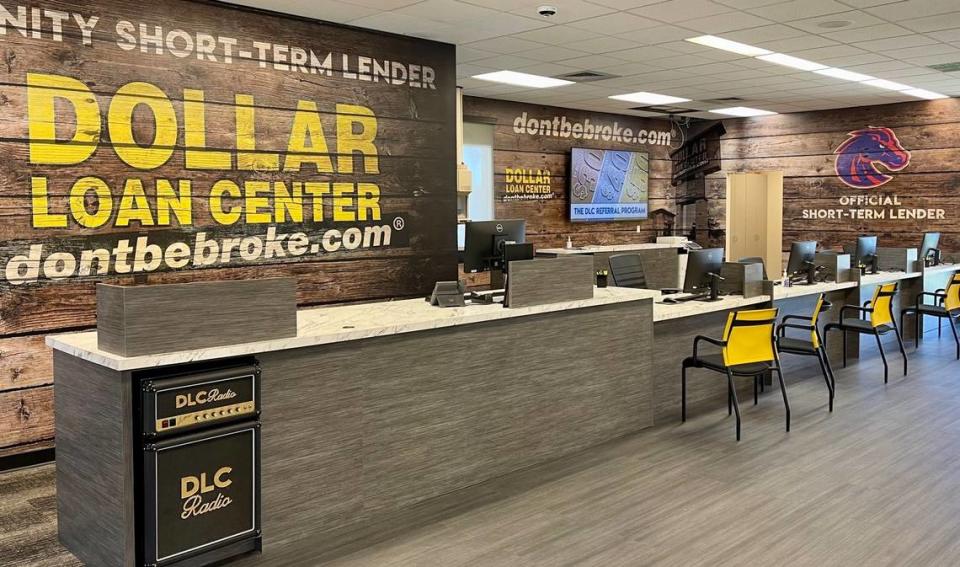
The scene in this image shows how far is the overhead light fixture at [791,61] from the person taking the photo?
7039 mm

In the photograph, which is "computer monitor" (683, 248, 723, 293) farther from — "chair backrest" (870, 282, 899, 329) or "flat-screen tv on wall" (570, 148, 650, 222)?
"flat-screen tv on wall" (570, 148, 650, 222)

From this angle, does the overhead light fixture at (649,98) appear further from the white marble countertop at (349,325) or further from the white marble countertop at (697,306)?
the white marble countertop at (349,325)

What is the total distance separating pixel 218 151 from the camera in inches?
201

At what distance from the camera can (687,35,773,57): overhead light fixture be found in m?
6.31

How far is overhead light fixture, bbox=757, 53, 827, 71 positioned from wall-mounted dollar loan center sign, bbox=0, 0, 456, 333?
288cm

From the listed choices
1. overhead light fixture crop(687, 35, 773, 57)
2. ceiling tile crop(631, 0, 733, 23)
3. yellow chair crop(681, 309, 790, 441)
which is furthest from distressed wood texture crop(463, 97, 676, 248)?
yellow chair crop(681, 309, 790, 441)

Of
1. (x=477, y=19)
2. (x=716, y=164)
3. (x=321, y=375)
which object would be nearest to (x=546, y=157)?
(x=716, y=164)

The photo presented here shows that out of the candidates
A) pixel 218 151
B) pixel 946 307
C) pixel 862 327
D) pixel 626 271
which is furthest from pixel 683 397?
pixel 946 307

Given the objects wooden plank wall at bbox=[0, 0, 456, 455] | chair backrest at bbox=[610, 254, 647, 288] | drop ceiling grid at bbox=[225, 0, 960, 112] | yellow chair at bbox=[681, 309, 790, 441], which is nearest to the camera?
wooden plank wall at bbox=[0, 0, 456, 455]

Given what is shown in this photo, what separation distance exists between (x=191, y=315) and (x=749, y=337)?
11.3ft

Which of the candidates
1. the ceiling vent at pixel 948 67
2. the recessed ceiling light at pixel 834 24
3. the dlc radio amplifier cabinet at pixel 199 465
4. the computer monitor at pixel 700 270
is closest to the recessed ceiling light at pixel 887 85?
the ceiling vent at pixel 948 67

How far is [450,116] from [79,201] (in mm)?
2915

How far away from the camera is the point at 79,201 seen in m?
4.55

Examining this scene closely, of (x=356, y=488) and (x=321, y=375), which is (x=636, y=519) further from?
(x=321, y=375)
